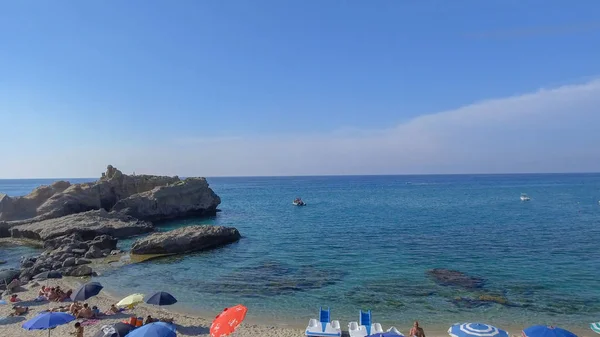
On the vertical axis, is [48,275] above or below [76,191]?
below

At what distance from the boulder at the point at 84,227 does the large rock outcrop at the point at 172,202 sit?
8.21m

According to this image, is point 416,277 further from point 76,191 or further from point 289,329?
point 76,191

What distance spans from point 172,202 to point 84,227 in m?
19.5

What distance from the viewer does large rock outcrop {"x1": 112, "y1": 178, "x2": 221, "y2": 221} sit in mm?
54406

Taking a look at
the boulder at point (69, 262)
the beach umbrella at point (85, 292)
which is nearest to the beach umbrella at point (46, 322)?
the beach umbrella at point (85, 292)

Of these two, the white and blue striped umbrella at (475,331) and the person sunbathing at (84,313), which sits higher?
the white and blue striped umbrella at (475,331)

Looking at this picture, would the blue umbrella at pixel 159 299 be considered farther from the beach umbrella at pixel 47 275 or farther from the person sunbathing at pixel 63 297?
the beach umbrella at pixel 47 275

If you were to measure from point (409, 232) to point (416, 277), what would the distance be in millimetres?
18847

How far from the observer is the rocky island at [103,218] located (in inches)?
1271

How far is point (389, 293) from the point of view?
22141 mm

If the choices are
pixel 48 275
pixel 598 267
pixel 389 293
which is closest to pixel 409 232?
pixel 598 267

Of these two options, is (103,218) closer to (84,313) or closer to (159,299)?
(84,313)

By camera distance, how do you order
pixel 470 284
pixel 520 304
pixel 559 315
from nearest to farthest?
pixel 559 315 → pixel 520 304 → pixel 470 284

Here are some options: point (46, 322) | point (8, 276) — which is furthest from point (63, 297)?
point (46, 322)
